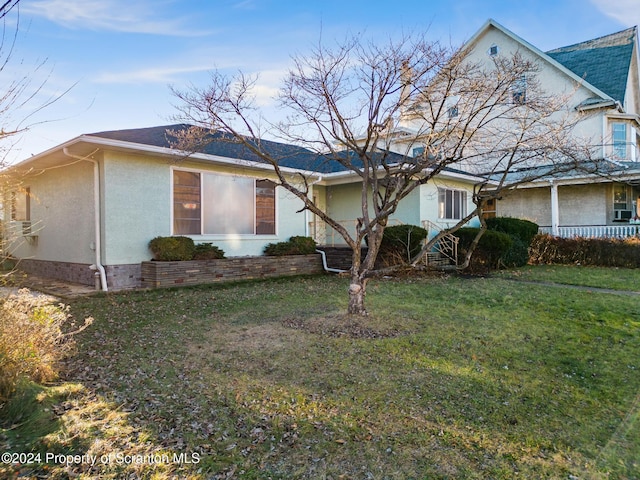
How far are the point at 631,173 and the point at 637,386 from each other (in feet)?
42.2

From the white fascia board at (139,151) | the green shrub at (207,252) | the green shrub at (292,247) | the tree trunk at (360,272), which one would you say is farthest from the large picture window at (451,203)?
the tree trunk at (360,272)

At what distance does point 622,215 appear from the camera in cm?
1598

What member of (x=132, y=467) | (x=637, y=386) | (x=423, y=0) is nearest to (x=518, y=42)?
(x=423, y=0)

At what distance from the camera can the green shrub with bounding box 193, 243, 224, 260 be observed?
31.6 ft

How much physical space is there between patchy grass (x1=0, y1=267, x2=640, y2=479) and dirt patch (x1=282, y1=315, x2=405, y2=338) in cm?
3

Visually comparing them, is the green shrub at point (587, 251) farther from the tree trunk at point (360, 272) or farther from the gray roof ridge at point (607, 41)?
the gray roof ridge at point (607, 41)

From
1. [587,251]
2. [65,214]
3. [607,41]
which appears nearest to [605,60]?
[607,41]

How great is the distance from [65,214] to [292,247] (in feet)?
19.4

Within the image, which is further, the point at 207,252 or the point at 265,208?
the point at 265,208

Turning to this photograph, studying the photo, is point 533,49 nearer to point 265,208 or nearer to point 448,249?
point 448,249

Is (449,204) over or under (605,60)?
under

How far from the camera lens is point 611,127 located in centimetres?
1655

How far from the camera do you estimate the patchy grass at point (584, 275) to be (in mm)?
8828

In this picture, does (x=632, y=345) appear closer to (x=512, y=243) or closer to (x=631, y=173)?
(x=512, y=243)
